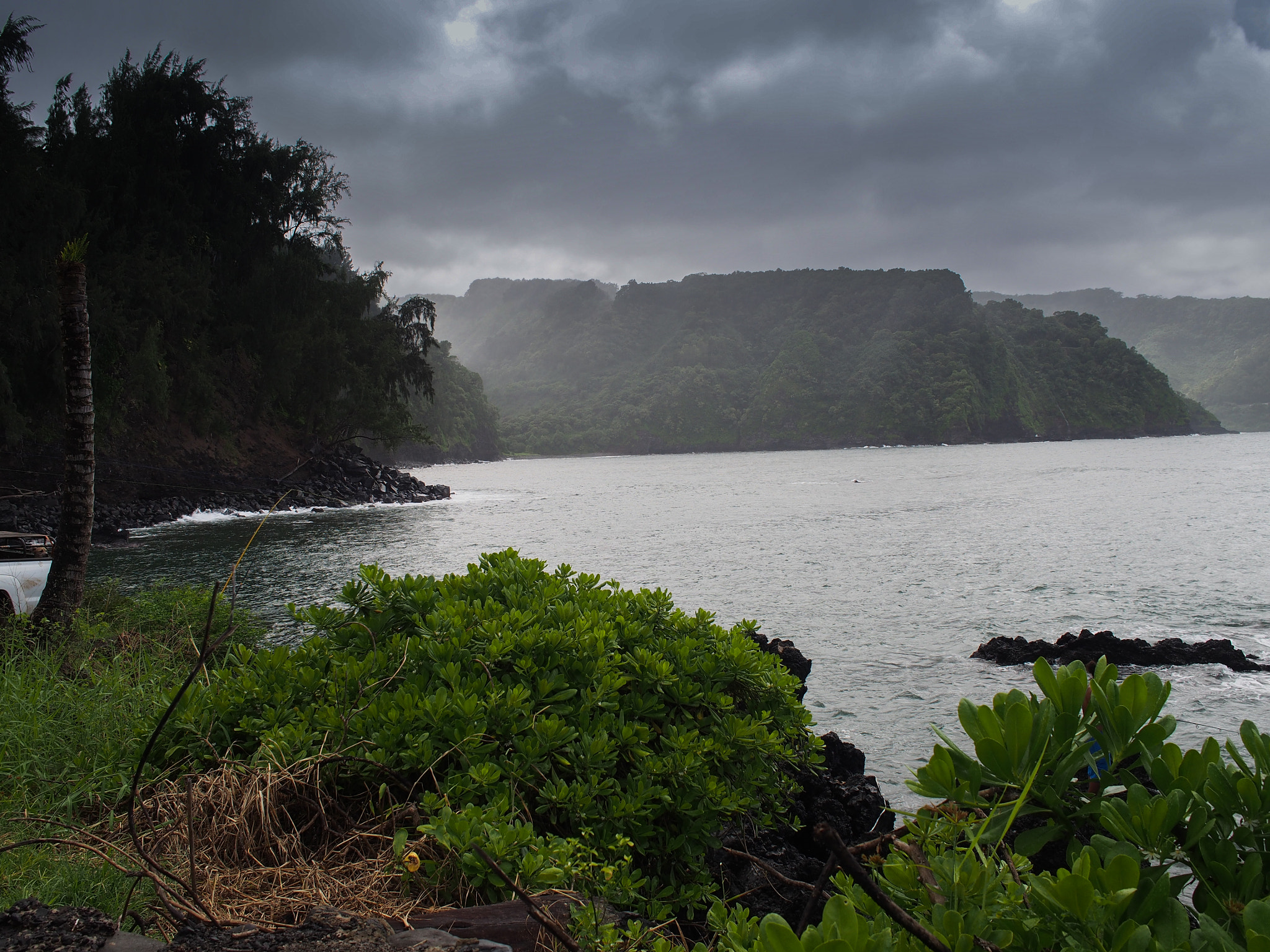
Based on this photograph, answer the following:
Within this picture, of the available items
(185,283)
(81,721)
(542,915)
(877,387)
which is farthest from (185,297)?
(877,387)

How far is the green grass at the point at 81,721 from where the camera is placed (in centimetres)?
308

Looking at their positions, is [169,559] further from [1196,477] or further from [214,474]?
[1196,477]

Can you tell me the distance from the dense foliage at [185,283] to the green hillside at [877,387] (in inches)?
3740

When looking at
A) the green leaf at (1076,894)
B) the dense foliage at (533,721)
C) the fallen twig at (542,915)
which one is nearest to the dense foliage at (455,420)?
the dense foliage at (533,721)

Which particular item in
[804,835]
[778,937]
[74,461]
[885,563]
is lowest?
Answer: [885,563]

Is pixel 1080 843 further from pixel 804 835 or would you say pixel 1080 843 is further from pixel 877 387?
pixel 877 387

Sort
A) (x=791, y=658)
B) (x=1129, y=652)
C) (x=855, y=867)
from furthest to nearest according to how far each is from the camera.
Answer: (x=1129, y=652)
(x=791, y=658)
(x=855, y=867)

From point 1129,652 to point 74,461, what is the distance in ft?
42.8

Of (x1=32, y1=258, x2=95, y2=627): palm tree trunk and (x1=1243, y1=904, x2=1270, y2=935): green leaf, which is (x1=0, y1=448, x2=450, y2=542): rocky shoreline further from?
(x1=1243, y1=904, x2=1270, y2=935): green leaf

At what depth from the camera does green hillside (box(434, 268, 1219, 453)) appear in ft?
451

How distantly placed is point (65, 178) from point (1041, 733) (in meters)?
34.5

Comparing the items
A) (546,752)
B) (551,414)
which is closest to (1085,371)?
(551,414)

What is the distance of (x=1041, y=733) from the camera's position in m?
1.51

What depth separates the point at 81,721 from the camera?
511cm
